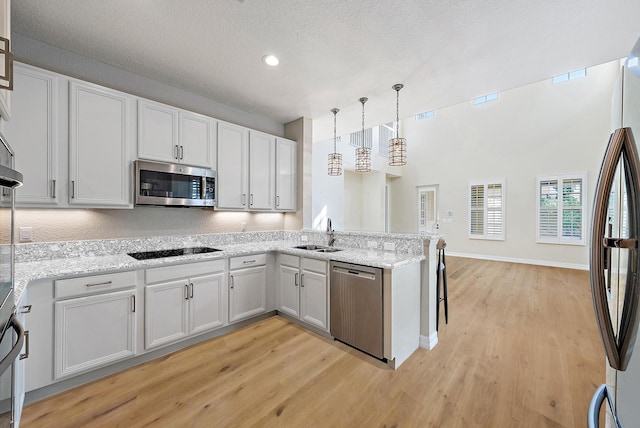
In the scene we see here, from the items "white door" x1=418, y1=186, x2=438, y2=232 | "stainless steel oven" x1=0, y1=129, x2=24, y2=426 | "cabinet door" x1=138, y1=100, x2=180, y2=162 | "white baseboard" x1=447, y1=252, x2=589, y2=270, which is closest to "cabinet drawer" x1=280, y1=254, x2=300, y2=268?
"cabinet door" x1=138, y1=100, x2=180, y2=162

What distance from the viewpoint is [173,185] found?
269cm

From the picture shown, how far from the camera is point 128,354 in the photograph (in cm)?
216

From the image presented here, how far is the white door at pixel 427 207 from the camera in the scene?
8.30m

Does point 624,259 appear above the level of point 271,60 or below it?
below

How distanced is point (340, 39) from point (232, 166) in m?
1.85

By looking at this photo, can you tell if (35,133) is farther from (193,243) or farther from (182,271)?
(193,243)

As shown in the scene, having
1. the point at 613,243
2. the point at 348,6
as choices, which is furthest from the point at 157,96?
the point at 613,243

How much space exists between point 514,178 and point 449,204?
1718 mm

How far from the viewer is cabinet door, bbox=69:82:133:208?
2176 mm

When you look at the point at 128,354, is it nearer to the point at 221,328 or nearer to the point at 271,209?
the point at 221,328

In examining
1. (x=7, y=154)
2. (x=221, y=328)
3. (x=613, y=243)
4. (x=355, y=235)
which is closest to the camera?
(x=613, y=243)

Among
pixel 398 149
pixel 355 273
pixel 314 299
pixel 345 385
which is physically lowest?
pixel 345 385

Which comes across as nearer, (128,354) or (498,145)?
(128,354)

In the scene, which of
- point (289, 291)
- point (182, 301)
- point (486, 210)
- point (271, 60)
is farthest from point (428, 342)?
point (486, 210)
